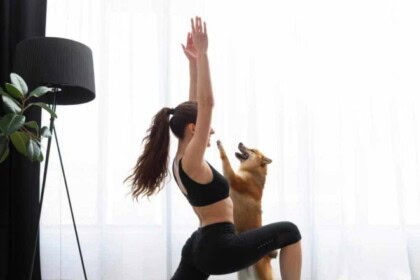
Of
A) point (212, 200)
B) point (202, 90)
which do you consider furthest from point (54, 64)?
point (212, 200)

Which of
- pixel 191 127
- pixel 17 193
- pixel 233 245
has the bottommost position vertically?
pixel 233 245

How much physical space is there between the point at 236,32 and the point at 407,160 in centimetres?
137

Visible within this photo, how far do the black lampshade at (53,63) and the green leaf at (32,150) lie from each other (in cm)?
30

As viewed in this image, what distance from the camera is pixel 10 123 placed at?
1872 mm

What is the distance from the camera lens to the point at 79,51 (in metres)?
2.20

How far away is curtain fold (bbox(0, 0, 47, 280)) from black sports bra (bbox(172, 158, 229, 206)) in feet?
4.45

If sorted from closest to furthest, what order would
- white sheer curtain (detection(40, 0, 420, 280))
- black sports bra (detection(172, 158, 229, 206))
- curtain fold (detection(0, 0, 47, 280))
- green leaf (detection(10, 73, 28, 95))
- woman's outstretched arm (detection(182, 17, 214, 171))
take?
woman's outstretched arm (detection(182, 17, 214, 171)) < black sports bra (detection(172, 158, 229, 206)) < green leaf (detection(10, 73, 28, 95)) < curtain fold (detection(0, 0, 47, 280)) < white sheer curtain (detection(40, 0, 420, 280))

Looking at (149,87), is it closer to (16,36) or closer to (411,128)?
(16,36)

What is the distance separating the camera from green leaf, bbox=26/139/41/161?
6.48 feet

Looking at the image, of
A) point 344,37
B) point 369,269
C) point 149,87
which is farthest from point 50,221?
point 344,37

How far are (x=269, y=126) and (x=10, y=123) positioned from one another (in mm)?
1551

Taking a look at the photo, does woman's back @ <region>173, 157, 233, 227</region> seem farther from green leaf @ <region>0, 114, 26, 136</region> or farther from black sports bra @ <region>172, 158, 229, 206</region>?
green leaf @ <region>0, 114, 26, 136</region>

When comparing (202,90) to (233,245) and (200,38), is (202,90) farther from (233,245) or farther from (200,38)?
(233,245)

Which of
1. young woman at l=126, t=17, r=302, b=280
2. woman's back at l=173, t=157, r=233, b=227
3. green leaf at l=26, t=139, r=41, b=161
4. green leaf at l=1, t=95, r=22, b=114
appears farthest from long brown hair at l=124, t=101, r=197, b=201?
green leaf at l=1, t=95, r=22, b=114
